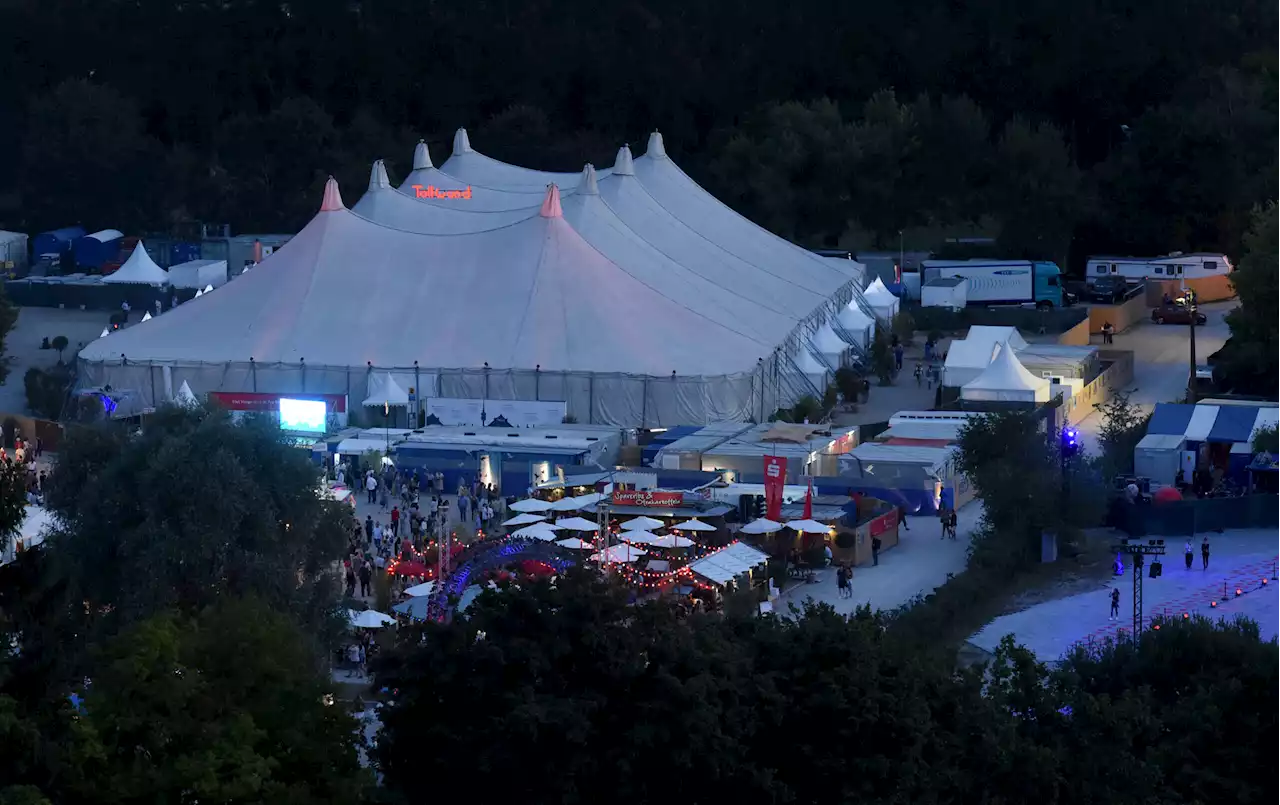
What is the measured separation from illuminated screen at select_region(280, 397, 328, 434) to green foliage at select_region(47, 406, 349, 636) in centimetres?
1233

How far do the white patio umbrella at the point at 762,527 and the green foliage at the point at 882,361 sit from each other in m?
13.3

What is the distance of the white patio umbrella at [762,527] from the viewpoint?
29.2 meters

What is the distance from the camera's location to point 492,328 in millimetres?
37562

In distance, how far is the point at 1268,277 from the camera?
135 ft

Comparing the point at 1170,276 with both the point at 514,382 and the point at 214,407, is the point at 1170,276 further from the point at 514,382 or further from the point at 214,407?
the point at 214,407

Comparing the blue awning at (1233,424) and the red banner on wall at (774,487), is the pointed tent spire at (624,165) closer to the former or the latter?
the blue awning at (1233,424)

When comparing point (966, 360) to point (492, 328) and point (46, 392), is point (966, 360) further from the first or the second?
point (46, 392)

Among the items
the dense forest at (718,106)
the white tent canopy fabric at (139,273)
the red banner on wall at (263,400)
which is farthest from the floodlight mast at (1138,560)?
the dense forest at (718,106)

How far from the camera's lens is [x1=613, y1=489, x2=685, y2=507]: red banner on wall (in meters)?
30.2

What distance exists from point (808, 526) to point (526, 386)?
8.41 meters

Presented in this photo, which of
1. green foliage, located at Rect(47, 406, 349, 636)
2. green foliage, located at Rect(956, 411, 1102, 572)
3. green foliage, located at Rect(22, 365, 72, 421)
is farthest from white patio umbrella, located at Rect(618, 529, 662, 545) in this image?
green foliage, located at Rect(22, 365, 72, 421)

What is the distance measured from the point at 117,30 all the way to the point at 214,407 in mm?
56138

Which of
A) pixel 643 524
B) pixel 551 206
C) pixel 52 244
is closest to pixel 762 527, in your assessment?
pixel 643 524

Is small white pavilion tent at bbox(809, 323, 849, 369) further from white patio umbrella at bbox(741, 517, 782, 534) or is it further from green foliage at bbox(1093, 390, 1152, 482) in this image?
white patio umbrella at bbox(741, 517, 782, 534)
